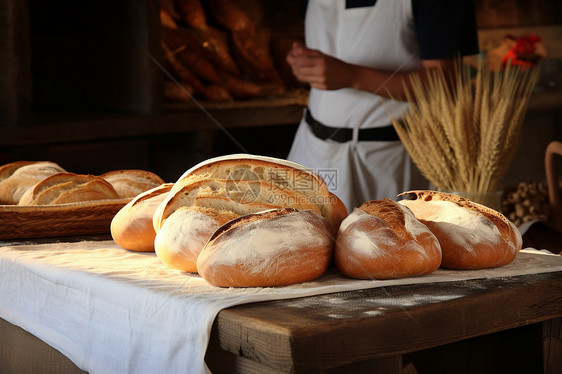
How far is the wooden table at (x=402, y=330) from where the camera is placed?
2.14 feet

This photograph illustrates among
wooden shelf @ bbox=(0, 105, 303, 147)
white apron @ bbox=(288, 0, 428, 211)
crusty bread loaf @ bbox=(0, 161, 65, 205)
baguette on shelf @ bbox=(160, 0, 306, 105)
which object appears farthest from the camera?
baguette on shelf @ bbox=(160, 0, 306, 105)

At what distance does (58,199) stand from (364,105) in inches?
46.5

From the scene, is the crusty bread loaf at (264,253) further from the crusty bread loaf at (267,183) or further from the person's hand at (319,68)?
the person's hand at (319,68)

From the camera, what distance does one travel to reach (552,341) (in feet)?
2.90

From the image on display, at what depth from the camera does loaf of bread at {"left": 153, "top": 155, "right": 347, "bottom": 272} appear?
887mm

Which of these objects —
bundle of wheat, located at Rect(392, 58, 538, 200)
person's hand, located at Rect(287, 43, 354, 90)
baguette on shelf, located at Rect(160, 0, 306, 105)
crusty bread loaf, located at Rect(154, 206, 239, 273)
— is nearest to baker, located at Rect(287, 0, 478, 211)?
person's hand, located at Rect(287, 43, 354, 90)

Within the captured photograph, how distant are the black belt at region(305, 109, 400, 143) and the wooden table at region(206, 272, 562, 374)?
4.22 feet

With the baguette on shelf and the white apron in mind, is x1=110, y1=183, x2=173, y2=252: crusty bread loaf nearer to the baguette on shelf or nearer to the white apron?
the white apron

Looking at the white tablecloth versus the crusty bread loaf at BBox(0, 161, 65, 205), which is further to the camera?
the crusty bread loaf at BBox(0, 161, 65, 205)

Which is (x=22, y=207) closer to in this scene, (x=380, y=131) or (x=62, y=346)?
(x=62, y=346)

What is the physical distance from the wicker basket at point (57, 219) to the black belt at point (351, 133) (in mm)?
1088

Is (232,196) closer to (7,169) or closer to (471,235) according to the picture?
(471,235)

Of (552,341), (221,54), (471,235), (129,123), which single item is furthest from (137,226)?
(221,54)

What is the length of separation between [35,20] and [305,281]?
2410 mm
